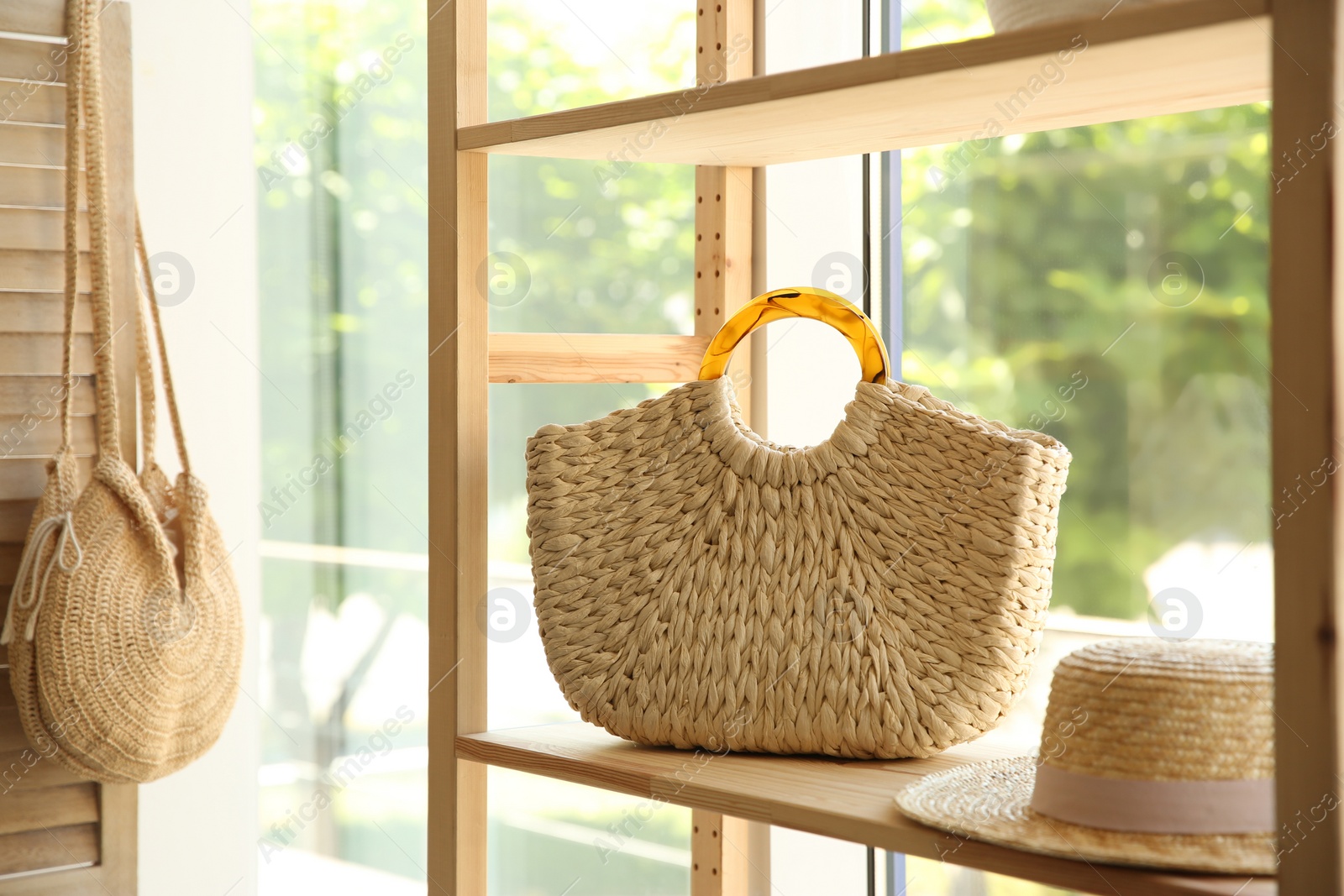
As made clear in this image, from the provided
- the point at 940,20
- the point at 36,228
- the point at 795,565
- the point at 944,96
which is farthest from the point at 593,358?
the point at 36,228

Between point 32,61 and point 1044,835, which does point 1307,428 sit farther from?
point 32,61

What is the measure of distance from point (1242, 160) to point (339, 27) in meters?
1.78

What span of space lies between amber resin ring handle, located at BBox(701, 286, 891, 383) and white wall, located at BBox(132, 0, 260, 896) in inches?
44.0

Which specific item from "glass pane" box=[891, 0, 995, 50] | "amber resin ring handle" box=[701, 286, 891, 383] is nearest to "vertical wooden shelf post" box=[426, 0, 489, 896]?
"amber resin ring handle" box=[701, 286, 891, 383]

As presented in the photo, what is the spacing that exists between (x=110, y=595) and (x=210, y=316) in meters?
0.58

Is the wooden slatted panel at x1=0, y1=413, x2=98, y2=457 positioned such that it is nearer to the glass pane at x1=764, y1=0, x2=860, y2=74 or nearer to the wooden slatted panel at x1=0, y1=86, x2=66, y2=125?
the wooden slatted panel at x1=0, y1=86, x2=66, y2=125

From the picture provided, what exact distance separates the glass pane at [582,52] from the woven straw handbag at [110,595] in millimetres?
690

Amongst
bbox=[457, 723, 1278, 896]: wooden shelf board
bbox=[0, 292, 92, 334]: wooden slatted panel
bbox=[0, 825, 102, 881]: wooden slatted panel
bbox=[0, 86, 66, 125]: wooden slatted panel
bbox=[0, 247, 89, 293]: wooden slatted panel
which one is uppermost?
bbox=[0, 86, 66, 125]: wooden slatted panel

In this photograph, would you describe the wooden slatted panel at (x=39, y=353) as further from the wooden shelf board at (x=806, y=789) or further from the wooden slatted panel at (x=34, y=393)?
the wooden shelf board at (x=806, y=789)

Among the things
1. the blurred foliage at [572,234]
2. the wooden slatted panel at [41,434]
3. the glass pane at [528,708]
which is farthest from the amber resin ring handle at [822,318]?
the wooden slatted panel at [41,434]

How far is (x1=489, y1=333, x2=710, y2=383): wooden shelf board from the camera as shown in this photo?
1.05 m

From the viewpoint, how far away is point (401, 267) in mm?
2361

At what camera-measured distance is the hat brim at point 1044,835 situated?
62cm

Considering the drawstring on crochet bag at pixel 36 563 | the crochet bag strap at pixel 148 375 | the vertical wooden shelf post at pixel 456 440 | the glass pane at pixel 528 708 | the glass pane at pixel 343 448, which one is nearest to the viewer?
the vertical wooden shelf post at pixel 456 440
